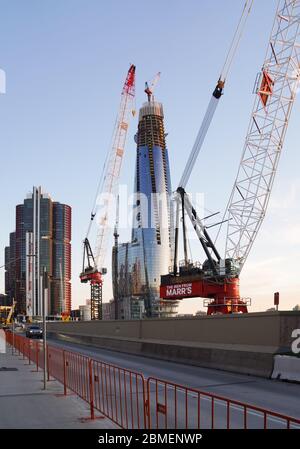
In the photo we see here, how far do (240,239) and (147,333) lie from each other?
147 ft

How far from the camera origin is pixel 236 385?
18.2 meters

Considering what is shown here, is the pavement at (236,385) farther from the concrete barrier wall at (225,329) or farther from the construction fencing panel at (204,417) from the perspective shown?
the concrete barrier wall at (225,329)

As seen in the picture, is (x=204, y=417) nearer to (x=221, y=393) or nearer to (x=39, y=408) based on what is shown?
(x=39, y=408)

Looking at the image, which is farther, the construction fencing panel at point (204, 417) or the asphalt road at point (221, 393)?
the asphalt road at point (221, 393)

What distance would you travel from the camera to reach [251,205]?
77.1 m

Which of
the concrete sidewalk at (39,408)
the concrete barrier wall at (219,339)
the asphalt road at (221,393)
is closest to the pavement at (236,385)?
the asphalt road at (221,393)

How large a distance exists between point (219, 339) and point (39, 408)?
13.5 meters

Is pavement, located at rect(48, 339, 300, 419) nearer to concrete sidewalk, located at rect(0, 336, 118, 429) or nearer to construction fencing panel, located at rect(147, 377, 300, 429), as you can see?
construction fencing panel, located at rect(147, 377, 300, 429)

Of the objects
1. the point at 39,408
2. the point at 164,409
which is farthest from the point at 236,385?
the point at 164,409

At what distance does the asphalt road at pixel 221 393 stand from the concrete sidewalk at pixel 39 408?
1.57 meters

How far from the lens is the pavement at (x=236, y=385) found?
14372 mm
